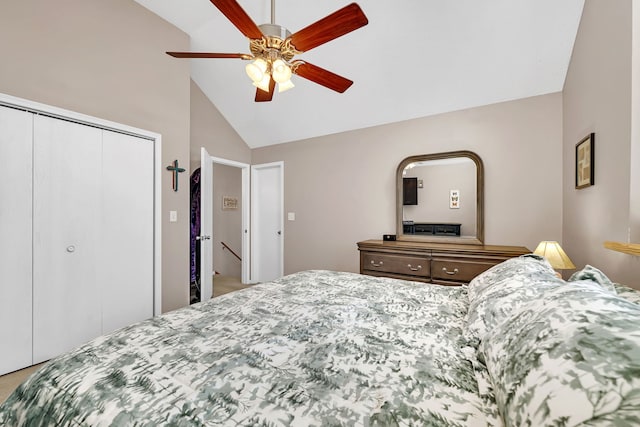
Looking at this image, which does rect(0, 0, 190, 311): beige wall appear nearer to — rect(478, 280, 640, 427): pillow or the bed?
the bed

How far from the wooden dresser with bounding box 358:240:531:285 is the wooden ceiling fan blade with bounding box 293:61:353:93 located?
1.73 meters

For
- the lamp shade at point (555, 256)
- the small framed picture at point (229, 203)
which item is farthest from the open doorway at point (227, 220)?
the lamp shade at point (555, 256)

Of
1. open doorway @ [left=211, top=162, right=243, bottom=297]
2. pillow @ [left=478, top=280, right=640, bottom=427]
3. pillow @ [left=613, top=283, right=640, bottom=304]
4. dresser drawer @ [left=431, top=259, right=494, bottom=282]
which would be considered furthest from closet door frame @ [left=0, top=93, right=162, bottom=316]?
pillow @ [left=613, top=283, right=640, bottom=304]

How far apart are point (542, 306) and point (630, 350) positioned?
0.28 m

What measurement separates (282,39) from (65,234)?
7.61ft

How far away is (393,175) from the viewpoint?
3.36 m

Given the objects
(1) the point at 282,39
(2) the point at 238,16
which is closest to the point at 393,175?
(1) the point at 282,39

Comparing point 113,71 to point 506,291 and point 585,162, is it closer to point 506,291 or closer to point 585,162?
point 506,291

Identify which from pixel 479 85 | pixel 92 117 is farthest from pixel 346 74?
pixel 92 117

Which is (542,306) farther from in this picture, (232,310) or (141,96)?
(141,96)

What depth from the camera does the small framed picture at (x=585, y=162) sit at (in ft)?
5.90

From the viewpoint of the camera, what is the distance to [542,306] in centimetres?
74

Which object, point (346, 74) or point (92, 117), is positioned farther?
point (346, 74)

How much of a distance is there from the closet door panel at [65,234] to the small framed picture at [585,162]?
12.6 feet
